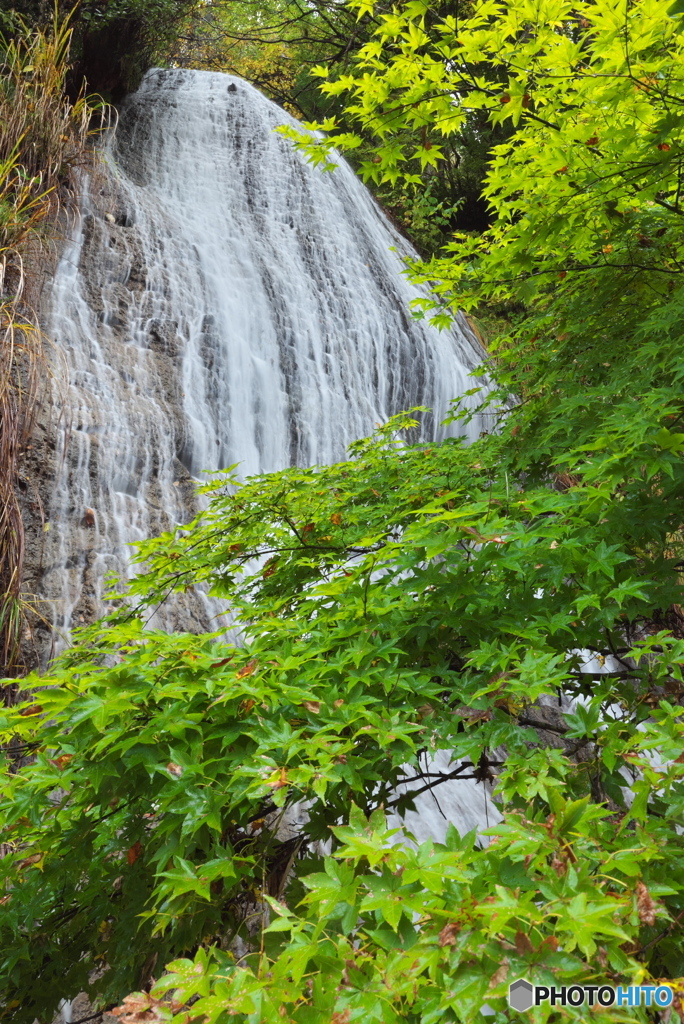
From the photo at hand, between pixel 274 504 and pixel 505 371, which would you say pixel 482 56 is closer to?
pixel 505 371

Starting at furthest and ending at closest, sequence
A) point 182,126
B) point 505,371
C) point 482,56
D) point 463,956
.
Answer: point 182,126, point 505,371, point 482,56, point 463,956

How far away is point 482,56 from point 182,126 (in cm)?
685

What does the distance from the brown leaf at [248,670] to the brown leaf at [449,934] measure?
2.08 feet

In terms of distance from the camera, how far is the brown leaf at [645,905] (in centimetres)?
102

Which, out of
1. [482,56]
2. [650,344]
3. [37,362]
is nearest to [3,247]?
[37,362]

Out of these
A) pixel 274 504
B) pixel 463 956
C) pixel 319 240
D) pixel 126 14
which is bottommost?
pixel 463 956

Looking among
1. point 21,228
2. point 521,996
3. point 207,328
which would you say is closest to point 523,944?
point 521,996

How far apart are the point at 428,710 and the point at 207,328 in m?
5.02

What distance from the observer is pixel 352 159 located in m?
10.5

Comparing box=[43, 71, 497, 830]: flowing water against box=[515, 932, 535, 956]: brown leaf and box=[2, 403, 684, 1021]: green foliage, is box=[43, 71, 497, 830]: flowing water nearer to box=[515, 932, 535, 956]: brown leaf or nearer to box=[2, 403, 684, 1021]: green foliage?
box=[2, 403, 684, 1021]: green foliage

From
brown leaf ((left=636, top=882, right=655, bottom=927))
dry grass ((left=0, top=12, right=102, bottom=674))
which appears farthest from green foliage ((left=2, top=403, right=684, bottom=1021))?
Answer: dry grass ((left=0, top=12, right=102, bottom=674))

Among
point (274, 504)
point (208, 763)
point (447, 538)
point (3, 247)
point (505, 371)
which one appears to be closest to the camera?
point (208, 763)

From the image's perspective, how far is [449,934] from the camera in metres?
0.97

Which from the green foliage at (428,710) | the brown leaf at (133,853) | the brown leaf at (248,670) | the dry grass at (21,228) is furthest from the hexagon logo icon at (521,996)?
the dry grass at (21,228)
